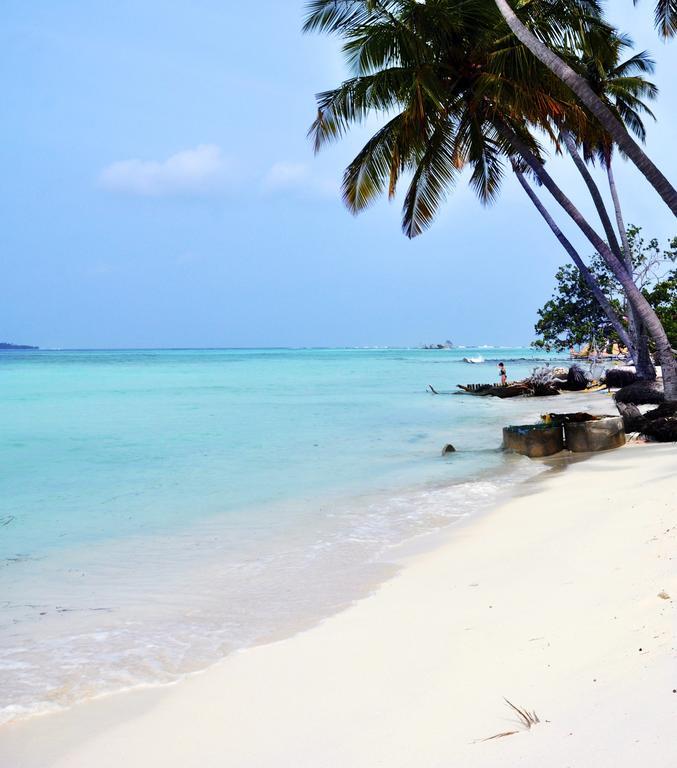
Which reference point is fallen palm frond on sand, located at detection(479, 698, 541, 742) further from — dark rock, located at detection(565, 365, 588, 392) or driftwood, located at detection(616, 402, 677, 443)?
dark rock, located at detection(565, 365, 588, 392)

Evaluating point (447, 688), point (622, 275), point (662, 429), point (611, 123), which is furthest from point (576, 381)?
point (447, 688)

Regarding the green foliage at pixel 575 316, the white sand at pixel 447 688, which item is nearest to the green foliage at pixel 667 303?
the green foliage at pixel 575 316

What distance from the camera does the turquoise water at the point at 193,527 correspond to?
4004mm

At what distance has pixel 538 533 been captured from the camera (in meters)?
5.60

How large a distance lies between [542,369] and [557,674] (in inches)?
1028

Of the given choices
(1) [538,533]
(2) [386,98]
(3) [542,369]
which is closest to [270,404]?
(3) [542,369]

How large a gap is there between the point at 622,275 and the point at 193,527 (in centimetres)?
1023

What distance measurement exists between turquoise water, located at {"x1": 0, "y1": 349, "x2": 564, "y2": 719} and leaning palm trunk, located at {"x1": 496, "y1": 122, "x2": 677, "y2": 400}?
329 cm

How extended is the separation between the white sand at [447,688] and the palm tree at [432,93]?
896 cm

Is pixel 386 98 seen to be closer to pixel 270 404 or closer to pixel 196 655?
pixel 196 655

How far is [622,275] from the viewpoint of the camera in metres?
13.3

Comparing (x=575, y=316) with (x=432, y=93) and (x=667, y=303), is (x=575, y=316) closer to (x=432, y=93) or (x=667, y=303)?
(x=667, y=303)

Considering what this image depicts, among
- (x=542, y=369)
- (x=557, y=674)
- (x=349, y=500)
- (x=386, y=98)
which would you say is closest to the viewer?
(x=557, y=674)

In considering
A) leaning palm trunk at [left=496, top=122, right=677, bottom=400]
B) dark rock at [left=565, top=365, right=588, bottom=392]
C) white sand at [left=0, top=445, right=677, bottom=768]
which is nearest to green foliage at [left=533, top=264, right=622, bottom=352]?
dark rock at [left=565, top=365, right=588, bottom=392]
